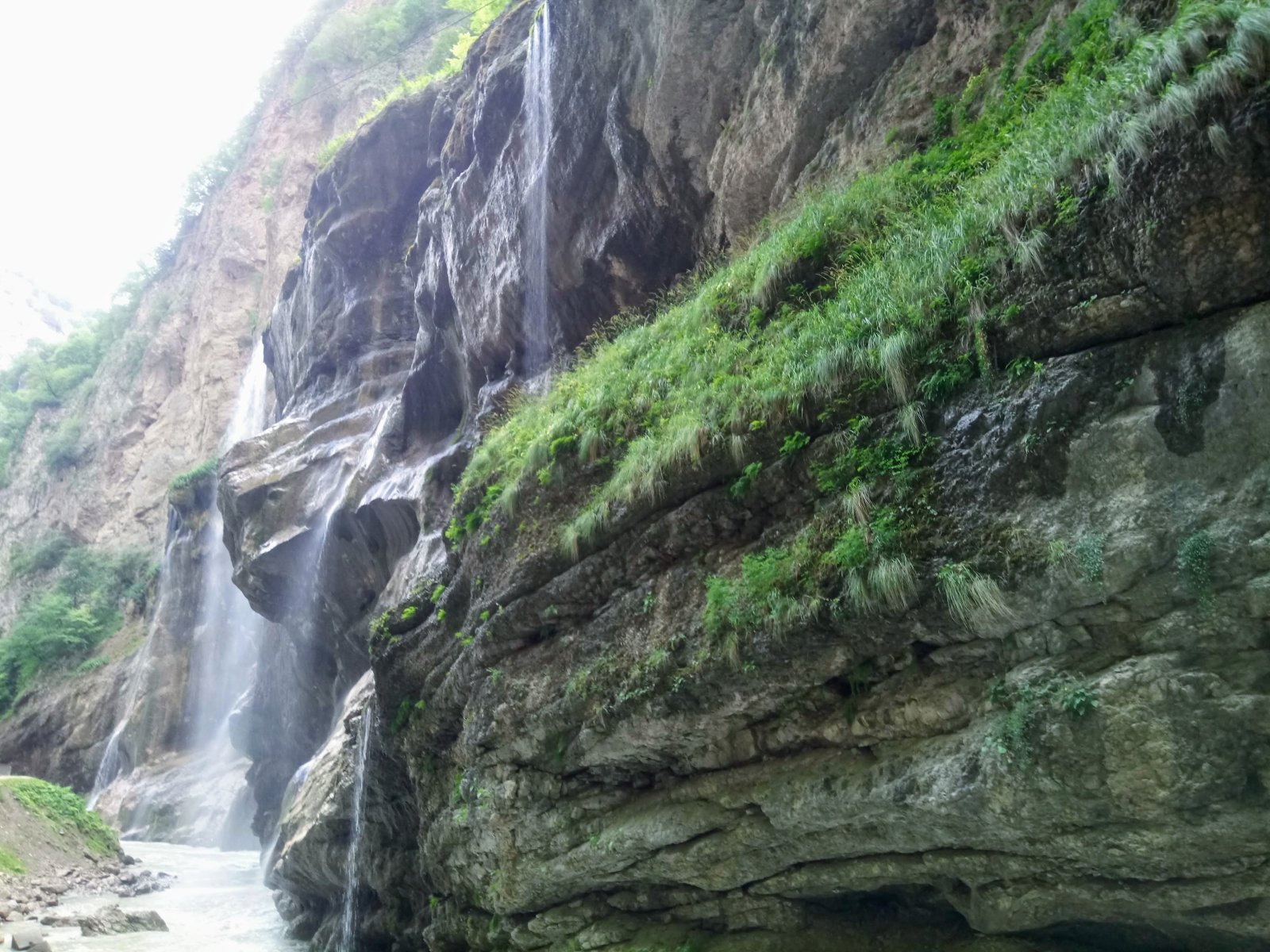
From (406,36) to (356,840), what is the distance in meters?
40.4

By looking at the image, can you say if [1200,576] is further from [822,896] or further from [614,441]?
[614,441]

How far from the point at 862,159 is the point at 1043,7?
7.62ft

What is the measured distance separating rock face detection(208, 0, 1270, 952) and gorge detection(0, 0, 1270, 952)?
0.03 meters

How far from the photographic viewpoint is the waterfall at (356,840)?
479 inches

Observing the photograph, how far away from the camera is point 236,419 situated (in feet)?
137

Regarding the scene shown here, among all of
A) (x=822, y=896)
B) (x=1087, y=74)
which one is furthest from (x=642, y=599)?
(x=1087, y=74)

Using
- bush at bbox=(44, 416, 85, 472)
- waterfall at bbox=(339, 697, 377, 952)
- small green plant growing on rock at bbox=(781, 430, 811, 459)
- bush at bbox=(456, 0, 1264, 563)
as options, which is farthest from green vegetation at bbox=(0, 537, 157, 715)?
small green plant growing on rock at bbox=(781, 430, 811, 459)

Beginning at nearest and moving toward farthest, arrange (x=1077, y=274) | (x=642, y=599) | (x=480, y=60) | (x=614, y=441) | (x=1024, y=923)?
(x=1077, y=274)
(x=1024, y=923)
(x=642, y=599)
(x=614, y=441)
(x=480, y=60)

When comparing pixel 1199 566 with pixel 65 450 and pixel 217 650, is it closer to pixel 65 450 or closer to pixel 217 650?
pixel 217 650

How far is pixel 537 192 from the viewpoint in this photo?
16.1m

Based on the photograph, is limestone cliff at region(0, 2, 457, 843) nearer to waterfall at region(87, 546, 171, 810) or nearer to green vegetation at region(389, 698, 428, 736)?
waterfall at region(87, 546, 171, 810)

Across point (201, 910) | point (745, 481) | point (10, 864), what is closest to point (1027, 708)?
point (745, 481)

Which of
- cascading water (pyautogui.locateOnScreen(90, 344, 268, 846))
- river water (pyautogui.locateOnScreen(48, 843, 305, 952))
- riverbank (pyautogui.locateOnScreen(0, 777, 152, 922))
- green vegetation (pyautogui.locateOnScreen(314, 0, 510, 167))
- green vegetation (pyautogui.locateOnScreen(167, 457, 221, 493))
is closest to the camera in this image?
river water (pyautogui.locateOnScreen(48, 843, 305, 952))

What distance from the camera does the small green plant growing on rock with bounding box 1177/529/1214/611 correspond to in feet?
13.9
